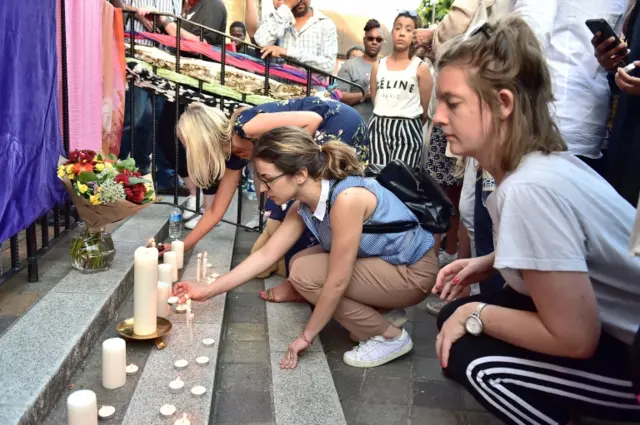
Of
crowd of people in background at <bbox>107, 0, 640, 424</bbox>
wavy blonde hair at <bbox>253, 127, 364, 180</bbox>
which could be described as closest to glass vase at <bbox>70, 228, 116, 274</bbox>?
crowd of people in background at <bbox>107, 0, 640, 424</bbox>

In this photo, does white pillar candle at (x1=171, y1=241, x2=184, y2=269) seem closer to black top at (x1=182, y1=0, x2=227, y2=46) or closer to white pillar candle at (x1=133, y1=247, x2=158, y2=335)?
white pillar candle at (x1=133, y1=247, x2=158, y2=335)

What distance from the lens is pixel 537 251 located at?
159 cm

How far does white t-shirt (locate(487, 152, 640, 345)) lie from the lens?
160 cm

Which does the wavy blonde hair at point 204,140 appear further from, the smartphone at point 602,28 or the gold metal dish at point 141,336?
the smartphone at point 602,28

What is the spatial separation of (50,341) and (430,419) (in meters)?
1.60

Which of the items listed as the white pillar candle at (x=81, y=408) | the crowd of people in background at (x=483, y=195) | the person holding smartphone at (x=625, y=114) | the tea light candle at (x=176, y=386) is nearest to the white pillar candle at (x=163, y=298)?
the crowd of people in background at (x=483, y=195)

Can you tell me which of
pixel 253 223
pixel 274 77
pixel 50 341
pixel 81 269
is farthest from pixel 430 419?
pixel 274 77

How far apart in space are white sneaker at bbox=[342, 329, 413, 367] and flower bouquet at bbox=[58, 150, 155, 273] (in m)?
1.40

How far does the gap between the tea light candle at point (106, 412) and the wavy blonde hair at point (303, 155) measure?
1.21m

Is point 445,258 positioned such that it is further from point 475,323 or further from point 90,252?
point 475,323

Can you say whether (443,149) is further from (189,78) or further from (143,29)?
(143,29)

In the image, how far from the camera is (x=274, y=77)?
5449 millimetres

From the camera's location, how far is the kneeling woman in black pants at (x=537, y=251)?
1.61 meters

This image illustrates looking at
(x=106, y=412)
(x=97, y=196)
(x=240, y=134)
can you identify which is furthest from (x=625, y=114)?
(x=97, y=196)
